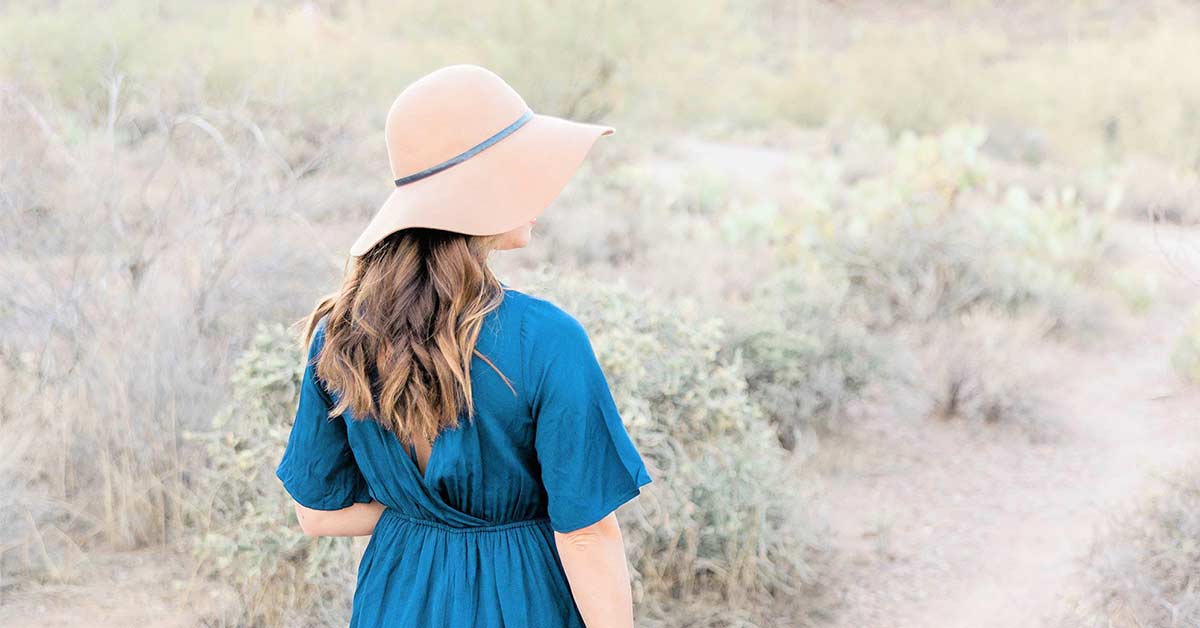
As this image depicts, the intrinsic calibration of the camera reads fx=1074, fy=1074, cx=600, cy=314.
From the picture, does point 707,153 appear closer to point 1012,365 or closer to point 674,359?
point 1012,365

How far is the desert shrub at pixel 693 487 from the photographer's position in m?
3.68

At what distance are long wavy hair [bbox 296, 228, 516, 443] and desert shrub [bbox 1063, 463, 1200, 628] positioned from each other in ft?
9.35

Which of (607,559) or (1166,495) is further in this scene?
(1166,495)

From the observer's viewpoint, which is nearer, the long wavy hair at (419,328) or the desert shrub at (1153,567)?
the long wavy hair at (419,328)

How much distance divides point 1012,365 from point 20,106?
5.41 m

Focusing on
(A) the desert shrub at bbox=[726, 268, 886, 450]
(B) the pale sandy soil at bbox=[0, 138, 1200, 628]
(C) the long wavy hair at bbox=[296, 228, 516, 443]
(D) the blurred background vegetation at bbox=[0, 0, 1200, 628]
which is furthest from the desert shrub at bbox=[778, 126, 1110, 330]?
(C) the long wavy hair at bbox=[296, 228, 516, 443]

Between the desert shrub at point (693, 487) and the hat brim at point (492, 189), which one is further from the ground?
the hat brim at point (492, 189)

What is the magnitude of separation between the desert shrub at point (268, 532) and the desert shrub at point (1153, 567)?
2513 mm

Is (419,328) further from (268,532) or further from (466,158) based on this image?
(268,532)

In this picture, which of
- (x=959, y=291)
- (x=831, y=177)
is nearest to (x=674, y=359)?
(x=959, y=291)

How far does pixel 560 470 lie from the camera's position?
1544 mm

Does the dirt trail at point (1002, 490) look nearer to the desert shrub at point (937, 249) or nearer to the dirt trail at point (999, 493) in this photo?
the dirt trail at point (999, 493)

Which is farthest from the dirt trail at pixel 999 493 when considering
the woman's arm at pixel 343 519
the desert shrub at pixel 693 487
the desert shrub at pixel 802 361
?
the woman's arm at pixel 343 519

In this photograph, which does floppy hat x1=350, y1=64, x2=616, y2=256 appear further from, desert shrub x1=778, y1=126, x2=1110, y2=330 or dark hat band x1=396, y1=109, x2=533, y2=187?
desert shrub x1=778, y1=126, x2=1110, y2=330
